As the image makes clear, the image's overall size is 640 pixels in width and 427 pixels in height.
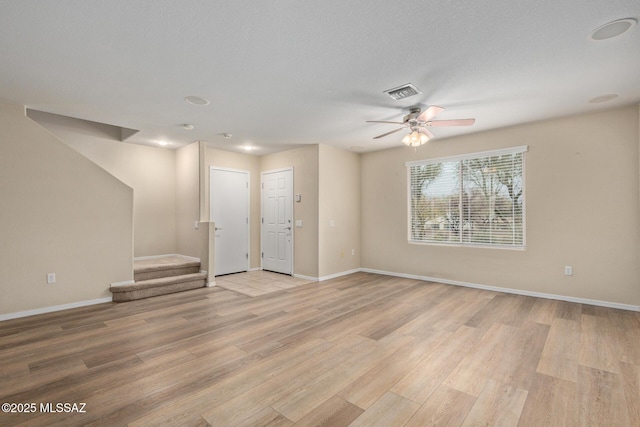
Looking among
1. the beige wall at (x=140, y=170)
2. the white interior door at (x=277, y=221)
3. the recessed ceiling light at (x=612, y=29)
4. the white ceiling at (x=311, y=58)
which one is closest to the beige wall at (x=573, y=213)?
the white ceiling at (x=311, y=58)

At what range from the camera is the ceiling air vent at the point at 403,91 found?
127 inches

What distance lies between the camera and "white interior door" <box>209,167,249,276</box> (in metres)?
6.26

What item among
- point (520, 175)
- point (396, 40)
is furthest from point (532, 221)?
point (396, 40)

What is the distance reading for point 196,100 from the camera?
3.64 meters

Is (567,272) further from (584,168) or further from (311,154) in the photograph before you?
(311,154)

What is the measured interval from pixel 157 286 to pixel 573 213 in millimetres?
6580

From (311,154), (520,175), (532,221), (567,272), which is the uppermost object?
(311,154)

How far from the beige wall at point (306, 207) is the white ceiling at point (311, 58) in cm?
176

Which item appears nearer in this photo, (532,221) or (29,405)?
(29,405)

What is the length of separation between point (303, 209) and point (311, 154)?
115cm

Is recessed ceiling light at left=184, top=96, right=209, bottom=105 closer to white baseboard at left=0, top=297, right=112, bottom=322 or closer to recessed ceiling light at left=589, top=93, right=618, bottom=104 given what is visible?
white baseboard at left=0, top=297, right=112, bottom=322

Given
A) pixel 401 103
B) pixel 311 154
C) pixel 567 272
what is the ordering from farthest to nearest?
pixel 311 154 < pixel 567 272 < pixel 401 103

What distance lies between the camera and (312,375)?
Result: 93.0 inches

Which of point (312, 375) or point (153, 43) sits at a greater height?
point (153, 43)
